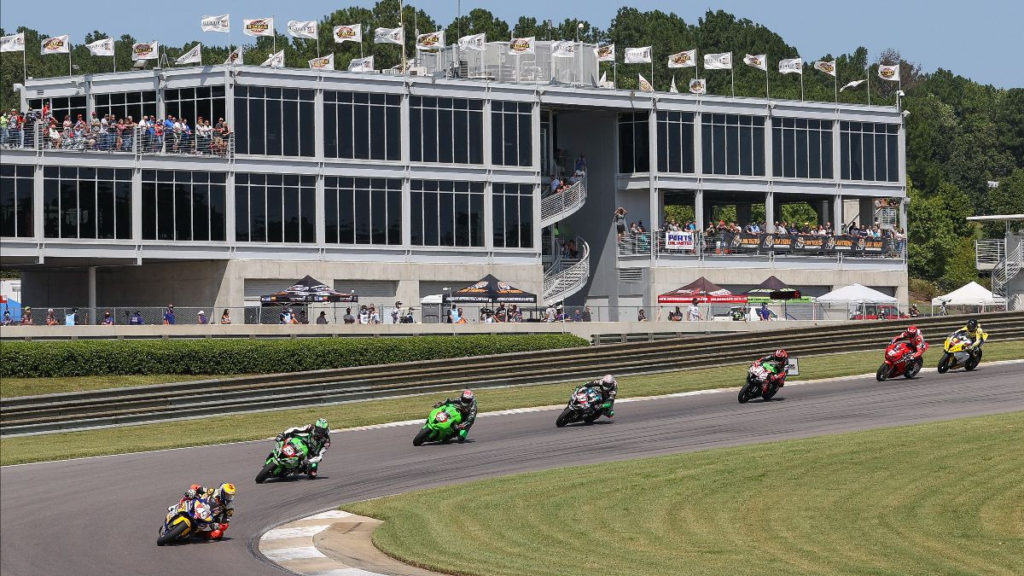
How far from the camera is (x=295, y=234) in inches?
2621

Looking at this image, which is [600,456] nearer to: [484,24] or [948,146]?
[484,24]

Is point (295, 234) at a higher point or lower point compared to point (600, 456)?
higher

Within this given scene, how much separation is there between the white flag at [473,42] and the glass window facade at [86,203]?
19.9 m

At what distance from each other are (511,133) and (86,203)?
21.6 m

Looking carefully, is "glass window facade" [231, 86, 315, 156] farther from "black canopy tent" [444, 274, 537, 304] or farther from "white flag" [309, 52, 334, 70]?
"black canopy tent" [444, 274, 537, 304]

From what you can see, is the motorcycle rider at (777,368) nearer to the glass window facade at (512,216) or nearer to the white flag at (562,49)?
the glass window facade at (512,216)

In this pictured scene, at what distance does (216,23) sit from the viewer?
224 feet

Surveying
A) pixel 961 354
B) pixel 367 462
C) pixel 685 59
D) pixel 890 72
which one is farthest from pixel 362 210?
pixel 367 462

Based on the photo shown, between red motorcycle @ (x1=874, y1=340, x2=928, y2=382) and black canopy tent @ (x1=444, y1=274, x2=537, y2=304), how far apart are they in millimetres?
20685

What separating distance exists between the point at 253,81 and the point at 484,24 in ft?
335

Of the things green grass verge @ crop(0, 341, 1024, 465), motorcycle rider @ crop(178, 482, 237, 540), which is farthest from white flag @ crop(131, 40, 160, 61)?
motorcycle rider @ crop(178, 482, 237, 540)

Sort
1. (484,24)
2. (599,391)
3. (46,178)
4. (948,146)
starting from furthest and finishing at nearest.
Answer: (948,146) < (484,24) < (46,178) < (599,391)

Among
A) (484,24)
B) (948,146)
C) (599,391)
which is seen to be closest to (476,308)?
(599,391)

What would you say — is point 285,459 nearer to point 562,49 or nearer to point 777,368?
point 777,368
